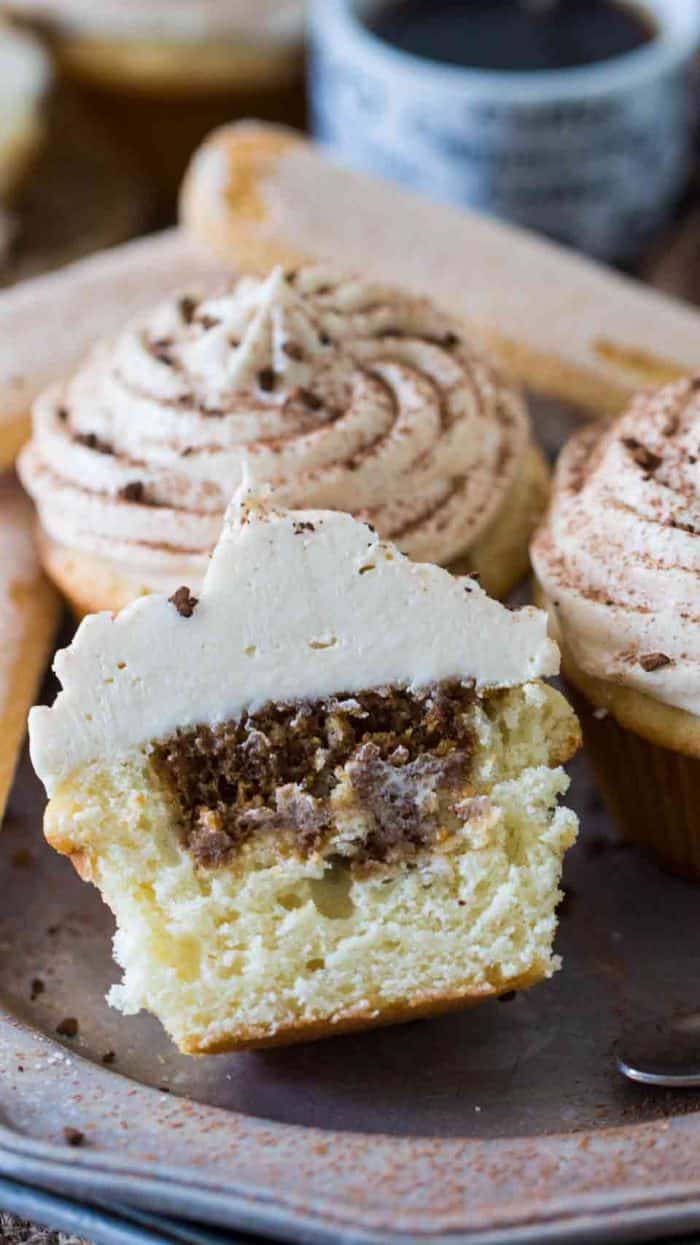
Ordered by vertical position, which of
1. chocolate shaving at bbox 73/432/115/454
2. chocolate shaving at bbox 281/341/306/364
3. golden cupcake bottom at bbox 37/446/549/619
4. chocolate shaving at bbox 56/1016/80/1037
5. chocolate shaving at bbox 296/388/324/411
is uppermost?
chocolate shaving at bbox 281/341/306/364

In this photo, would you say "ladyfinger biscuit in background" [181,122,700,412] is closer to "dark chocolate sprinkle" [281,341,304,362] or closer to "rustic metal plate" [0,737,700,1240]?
"dark chocolate sprinkle" [281,341,304,362]

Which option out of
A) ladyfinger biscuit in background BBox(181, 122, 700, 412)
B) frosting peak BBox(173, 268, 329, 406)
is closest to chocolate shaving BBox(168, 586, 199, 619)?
frosting peak BBox(173, 268, 329, 406)

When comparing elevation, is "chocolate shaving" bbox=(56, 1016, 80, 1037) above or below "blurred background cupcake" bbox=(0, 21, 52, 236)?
below

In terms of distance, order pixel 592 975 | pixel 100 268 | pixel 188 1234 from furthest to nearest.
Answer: pixel 100 268, pixel 592 975, pixel 188 1234

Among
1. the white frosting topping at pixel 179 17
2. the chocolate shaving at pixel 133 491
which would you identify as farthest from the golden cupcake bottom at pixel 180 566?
the white frosting topping at pixel 179 17

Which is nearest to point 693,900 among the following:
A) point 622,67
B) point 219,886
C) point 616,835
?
point 616,835

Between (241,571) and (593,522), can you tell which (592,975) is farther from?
(241,571)

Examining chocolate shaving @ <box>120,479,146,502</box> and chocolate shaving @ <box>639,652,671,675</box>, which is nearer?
chocolate shaving @ <box>639,652,671,675</box>

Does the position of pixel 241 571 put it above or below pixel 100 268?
above
